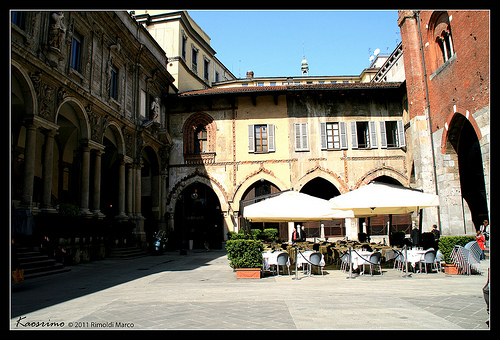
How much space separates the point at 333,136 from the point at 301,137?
2.03 metres

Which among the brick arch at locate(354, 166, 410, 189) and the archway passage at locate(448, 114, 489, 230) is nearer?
the archway passage at locate(448, 114, 489, 230)

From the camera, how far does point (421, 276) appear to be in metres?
9.02

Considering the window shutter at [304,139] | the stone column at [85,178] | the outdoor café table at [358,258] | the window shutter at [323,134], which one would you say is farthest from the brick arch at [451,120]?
the stone column at [85,178]

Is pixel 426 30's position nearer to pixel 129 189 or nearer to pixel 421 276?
pixel 421 276

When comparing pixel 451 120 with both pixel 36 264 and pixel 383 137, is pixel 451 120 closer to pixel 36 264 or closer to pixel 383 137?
pixel 383 137

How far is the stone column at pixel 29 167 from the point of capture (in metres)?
11.2

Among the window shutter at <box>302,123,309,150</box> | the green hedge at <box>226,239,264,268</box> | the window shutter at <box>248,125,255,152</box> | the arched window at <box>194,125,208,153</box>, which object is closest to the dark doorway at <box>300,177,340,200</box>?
the window shutter at <box>302,123,309,150</box>

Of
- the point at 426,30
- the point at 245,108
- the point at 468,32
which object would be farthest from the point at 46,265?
the point at 426,30

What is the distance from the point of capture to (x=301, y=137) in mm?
21984

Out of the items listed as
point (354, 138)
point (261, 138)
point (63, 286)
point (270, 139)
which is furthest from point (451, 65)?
point (63, 286)

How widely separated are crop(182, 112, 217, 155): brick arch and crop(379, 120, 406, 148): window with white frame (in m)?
10.3

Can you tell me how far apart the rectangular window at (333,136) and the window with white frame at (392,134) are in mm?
2281

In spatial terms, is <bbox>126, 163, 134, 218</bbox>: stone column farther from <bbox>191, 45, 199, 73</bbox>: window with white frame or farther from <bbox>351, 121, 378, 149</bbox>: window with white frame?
<bbox>351, 121, 378, 149</bbox>: window with white frame

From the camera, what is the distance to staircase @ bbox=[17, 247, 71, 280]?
1040 centimetres
